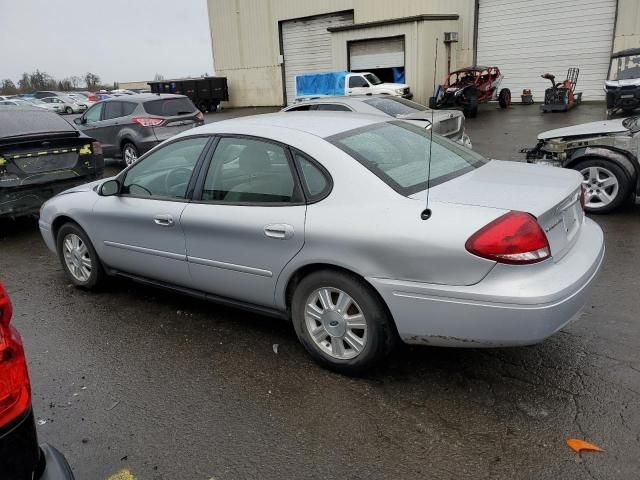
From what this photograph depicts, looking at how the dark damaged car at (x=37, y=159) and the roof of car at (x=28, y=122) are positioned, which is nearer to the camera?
the dark damaged car at (x=37, y=159)

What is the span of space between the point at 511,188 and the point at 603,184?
4.13m

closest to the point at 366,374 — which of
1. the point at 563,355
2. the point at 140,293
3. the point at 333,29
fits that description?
the point at 563,355

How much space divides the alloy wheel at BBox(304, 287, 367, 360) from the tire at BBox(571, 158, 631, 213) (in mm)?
4671

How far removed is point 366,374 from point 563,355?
1313 millimetres

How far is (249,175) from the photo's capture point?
3.78 m

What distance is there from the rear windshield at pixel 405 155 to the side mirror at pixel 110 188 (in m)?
2.02

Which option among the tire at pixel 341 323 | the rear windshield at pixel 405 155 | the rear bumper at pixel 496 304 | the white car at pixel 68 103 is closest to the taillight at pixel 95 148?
the rear windshield at pixel 405 155

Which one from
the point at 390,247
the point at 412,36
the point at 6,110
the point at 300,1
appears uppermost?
the point at 300,1

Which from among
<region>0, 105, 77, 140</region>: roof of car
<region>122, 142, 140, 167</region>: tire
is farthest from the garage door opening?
<region>0, 105, 77, 140</region>: roof of car

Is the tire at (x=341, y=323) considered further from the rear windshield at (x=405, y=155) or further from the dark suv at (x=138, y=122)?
the dark suv at (x=138, y=122)

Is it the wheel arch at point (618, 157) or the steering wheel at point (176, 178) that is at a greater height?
the steering wheel at point (176, 178)

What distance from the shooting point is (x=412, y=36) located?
23.4 metres

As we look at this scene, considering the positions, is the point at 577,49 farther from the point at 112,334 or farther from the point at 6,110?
the point at 112,334

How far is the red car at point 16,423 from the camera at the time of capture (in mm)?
1664
